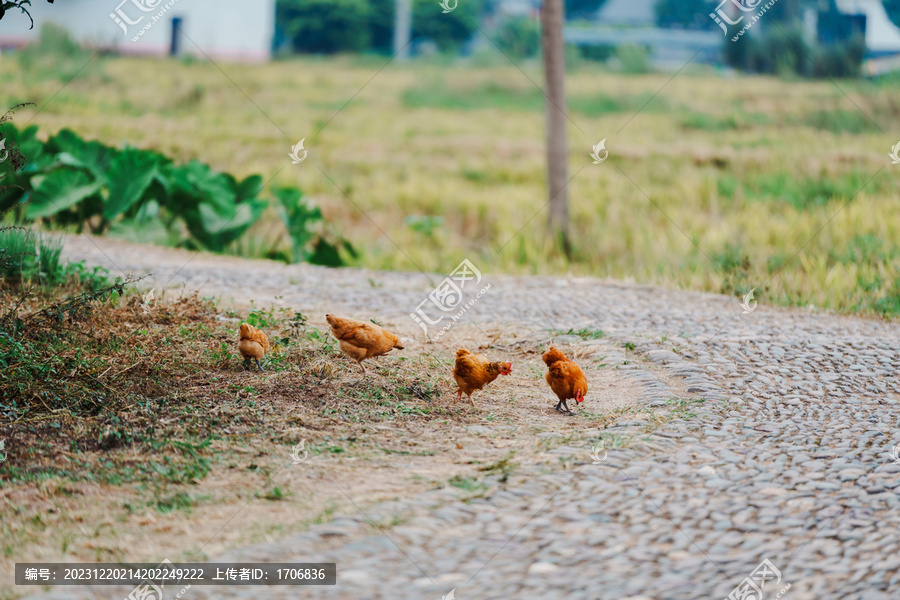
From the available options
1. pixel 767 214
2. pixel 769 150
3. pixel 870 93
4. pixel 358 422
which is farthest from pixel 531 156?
pixel 358 422

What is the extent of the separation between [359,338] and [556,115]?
229 inches

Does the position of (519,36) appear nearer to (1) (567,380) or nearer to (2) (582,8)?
(2) (582,8)

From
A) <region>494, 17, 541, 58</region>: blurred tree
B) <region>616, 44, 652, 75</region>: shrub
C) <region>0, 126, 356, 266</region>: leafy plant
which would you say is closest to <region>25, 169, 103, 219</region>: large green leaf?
<region>0, 126, 356, 266</region>: leafy plant

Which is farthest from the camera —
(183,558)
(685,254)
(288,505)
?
(685,254)

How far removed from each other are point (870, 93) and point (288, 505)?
1754cm

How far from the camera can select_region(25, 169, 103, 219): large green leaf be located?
8.81 metres

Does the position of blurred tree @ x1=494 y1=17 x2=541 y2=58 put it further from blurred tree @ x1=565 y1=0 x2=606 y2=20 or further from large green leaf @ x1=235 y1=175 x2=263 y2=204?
large green leaf @ x1=235 y1=175 x2=263 y2=204

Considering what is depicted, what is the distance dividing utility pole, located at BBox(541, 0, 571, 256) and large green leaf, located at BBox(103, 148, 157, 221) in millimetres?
4380

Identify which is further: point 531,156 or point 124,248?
point 531,156

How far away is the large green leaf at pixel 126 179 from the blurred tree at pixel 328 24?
2344 cm

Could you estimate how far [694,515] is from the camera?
3500mm

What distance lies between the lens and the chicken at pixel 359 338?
187 inches

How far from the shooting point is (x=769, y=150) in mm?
14664

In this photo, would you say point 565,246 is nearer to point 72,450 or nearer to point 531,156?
point 531,156
